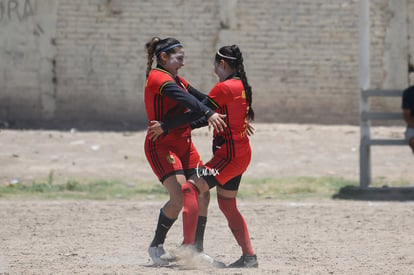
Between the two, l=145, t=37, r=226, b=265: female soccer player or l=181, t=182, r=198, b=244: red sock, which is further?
l=145, t=37, r=226, b=265: female soccer player

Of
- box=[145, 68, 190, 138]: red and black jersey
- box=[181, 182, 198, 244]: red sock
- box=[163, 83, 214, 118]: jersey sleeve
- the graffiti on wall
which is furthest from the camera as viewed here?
the graffiti on wall

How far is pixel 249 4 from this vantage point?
52.9 ft

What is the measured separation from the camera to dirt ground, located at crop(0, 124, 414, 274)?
6.64 m

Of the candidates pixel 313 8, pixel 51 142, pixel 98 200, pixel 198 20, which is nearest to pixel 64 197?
pixel 98 200

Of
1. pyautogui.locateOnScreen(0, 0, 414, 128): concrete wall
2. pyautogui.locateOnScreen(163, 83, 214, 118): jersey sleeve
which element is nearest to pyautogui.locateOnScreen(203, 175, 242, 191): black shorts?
pyautogui.locateOnScreen(163, 83, 214, 118): jersey sleeve

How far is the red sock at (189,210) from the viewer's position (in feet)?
20.1

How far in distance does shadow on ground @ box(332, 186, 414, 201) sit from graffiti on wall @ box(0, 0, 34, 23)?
7.82m

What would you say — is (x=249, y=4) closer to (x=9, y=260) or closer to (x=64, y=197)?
(x=64, y=197)

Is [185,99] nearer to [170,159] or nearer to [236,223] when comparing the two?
[170,159]

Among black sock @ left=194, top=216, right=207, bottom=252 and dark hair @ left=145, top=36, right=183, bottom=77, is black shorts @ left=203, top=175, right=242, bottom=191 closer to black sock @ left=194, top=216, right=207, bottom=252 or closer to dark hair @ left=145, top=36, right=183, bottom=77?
black sock @ left=194, top=216, right=207, bottom=252

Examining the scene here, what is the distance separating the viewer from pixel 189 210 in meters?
6.12

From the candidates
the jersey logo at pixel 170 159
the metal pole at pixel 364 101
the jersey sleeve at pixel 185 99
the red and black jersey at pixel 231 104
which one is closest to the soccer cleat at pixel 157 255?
the jersey logo at pixel 170 159

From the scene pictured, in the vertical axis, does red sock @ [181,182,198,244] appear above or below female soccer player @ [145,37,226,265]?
below

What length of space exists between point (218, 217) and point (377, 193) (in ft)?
9.25
